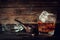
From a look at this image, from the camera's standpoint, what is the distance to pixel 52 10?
2074 mm

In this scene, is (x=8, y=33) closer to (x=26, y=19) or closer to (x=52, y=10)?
(x=26, y=19)

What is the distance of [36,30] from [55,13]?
0.24m

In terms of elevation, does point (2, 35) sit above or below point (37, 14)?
below

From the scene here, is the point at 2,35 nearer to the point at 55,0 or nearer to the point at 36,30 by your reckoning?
the point at 36,30

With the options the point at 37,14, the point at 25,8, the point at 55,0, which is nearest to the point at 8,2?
the point at 25,8

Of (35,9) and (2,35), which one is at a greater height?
(35,9)

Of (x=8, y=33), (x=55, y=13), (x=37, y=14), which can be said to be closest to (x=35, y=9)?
(x=37, y=14)

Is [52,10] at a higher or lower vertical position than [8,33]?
higher

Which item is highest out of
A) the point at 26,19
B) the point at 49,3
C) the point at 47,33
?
the point at 49,3

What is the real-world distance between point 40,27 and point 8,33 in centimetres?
31

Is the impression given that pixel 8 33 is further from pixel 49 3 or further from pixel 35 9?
pixel 49 3

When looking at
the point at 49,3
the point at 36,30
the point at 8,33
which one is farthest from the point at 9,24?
the point at 49,3

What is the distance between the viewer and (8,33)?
2100 mm

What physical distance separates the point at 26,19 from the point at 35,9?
0.41 feet
